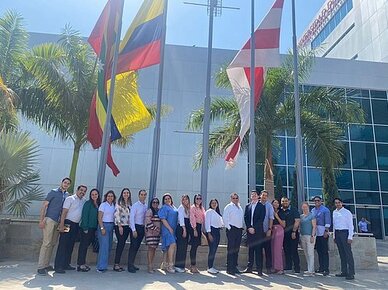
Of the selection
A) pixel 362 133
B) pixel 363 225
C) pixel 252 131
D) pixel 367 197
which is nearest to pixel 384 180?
pixel 367 197

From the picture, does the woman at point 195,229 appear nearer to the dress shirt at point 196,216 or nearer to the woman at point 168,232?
the dress shirt at point 196,216

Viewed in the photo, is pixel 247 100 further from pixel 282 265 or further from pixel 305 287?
pixel 305 287

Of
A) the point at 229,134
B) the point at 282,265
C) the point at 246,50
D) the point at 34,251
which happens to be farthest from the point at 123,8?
the point at 282,265

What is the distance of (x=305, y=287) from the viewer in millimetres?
6141

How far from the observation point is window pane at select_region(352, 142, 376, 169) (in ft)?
78.3

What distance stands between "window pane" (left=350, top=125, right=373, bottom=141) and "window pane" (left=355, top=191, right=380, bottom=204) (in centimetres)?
378

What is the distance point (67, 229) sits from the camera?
668 cm

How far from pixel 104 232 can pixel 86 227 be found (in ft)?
1.21

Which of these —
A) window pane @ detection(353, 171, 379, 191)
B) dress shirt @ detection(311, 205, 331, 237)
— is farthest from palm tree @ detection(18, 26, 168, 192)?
window pane @ detection(353, 171, 379, 191)

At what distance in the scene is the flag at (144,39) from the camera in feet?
30.1

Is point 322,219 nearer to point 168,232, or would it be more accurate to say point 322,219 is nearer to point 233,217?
point 233,217

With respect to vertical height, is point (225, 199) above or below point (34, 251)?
above

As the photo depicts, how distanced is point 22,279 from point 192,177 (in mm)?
14522

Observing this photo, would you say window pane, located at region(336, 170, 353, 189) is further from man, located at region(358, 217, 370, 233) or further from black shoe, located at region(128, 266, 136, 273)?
black shoe, located at region(128, 266, 136, 273)
